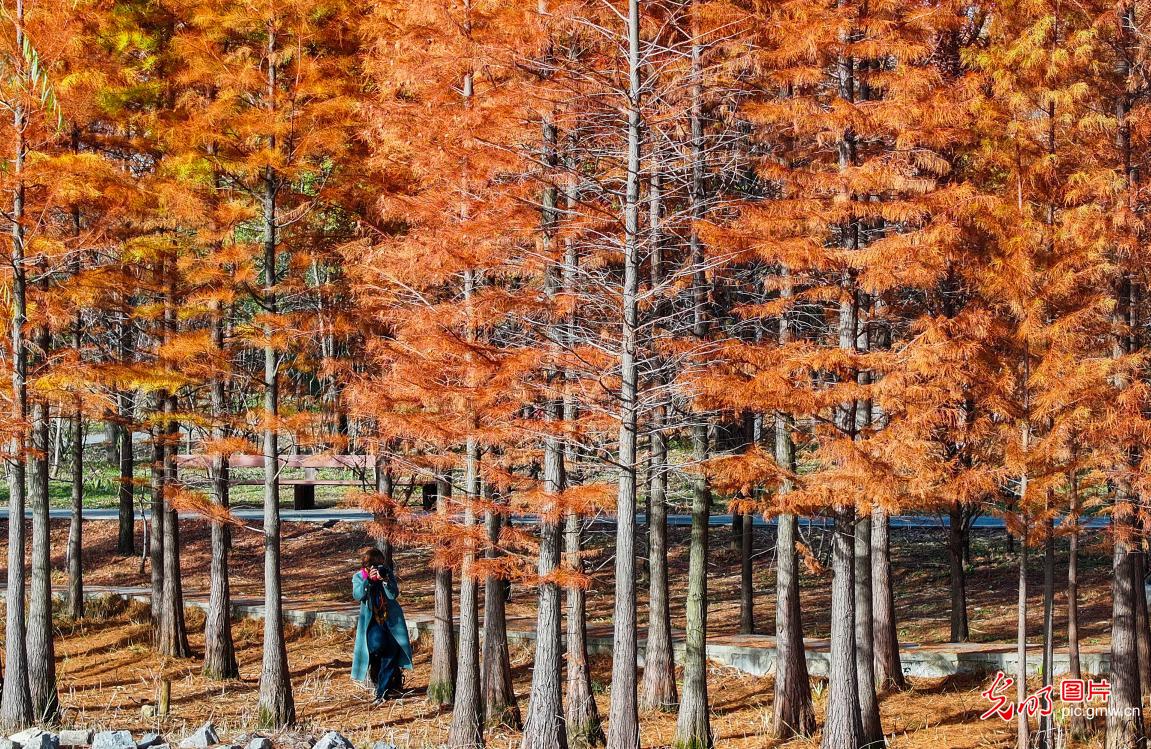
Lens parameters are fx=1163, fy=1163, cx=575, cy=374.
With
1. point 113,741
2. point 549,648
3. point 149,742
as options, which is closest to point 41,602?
point 149,742

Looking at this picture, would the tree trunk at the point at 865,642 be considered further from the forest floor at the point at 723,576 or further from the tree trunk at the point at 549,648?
the tree trunk at the point at 549,648

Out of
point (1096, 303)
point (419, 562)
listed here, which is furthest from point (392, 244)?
point (419, 562)

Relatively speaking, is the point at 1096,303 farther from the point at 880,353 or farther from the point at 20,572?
the point at 20,572

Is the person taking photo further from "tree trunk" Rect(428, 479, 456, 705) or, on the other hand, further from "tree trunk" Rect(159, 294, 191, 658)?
"tree trunk" Rect(159, 294, 191, 658)

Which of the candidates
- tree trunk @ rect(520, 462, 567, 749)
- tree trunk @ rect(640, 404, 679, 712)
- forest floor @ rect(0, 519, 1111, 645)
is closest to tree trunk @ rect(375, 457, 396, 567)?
forest floor @ rect(0, 519, 1111, 645)

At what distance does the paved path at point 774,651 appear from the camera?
1878 cm

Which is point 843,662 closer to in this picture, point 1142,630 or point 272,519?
point 1142,630

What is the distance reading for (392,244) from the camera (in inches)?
632

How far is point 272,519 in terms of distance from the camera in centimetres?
1805

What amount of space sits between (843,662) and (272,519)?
8.89 metres

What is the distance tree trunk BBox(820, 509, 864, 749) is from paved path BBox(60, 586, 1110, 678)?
14.6 ft

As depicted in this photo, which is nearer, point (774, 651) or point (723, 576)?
point (774, 651)

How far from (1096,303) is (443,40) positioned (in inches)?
358

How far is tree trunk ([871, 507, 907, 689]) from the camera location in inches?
736
